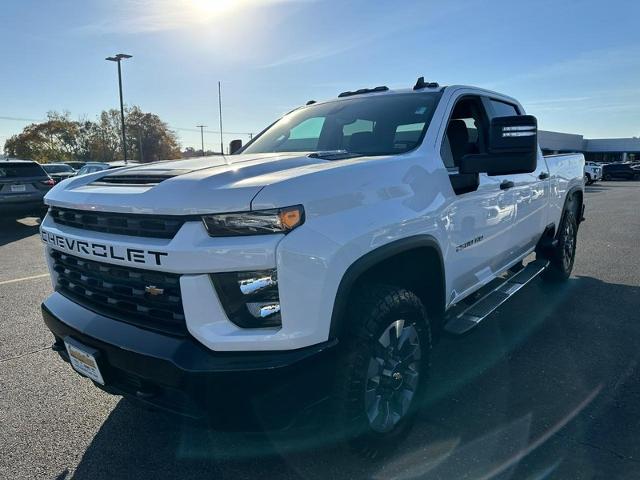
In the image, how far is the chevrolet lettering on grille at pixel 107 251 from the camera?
2.04m

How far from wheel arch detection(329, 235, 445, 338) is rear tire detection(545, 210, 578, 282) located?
3031mm

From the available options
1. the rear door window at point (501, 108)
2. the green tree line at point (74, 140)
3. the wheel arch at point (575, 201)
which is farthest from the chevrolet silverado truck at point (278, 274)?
the green tree line at point (74, 140)

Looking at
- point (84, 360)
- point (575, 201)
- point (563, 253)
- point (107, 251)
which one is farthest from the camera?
point (575, 201)

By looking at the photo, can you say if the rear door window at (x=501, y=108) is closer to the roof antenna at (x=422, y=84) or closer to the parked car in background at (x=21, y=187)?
the roof antenna at (x=422, y=84)

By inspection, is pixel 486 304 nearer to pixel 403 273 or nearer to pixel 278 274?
pixel 403 273

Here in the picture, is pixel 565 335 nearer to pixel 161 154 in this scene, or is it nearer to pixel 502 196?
pixel 502 196

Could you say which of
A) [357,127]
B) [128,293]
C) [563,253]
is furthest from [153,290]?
[563,253]

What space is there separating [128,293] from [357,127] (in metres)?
2.00

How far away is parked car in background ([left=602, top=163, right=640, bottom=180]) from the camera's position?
131 ft

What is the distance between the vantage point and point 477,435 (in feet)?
8.98

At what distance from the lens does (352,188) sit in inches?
89.4

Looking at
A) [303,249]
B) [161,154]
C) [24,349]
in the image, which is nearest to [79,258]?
[303,249]

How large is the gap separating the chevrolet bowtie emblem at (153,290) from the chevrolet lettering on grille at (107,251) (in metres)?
0.12

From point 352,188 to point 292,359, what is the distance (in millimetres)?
824
